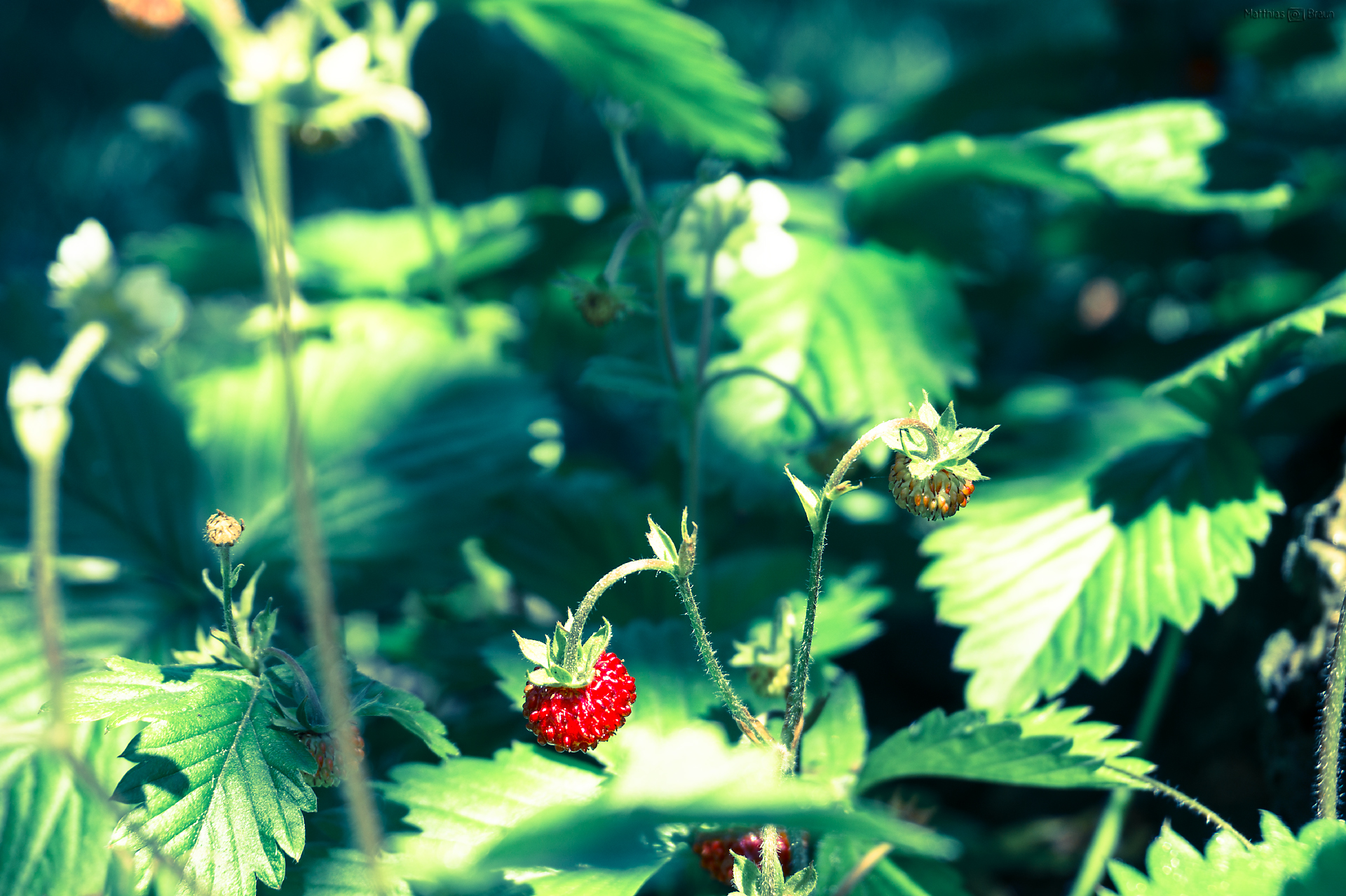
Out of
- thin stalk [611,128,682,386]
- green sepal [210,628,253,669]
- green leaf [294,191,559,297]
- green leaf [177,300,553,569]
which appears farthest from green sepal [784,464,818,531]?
green leaf [294,191,559,297]

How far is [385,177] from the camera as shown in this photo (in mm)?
2744

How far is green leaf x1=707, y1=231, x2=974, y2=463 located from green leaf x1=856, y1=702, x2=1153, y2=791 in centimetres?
30

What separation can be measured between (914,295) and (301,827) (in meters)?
0.78

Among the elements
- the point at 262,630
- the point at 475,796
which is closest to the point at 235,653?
the point at 262,630

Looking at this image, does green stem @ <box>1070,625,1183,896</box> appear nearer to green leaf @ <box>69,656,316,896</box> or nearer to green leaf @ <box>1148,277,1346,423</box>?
green leaf @ <box>1148,277,1346,423</box>

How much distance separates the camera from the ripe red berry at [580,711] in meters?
0.53

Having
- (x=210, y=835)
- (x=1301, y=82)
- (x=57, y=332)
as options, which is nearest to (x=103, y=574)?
(x=57, y=332)

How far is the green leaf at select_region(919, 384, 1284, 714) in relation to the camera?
73 cm

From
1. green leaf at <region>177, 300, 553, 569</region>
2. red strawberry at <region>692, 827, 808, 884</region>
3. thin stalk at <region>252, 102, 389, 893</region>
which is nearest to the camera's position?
thin stalk at <region>252, 102, 389, 893</region>

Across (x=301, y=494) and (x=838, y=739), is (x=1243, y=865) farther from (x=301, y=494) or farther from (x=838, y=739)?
(x=301, y=494)

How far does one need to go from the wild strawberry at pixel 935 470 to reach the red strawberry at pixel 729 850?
0.24m

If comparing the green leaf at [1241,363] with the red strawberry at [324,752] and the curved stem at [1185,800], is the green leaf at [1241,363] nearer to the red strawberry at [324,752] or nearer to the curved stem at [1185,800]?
the curved stem at [1185,800]

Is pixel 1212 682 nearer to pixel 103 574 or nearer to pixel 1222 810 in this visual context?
pixel 1222 810

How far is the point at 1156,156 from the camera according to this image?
1024 mm
